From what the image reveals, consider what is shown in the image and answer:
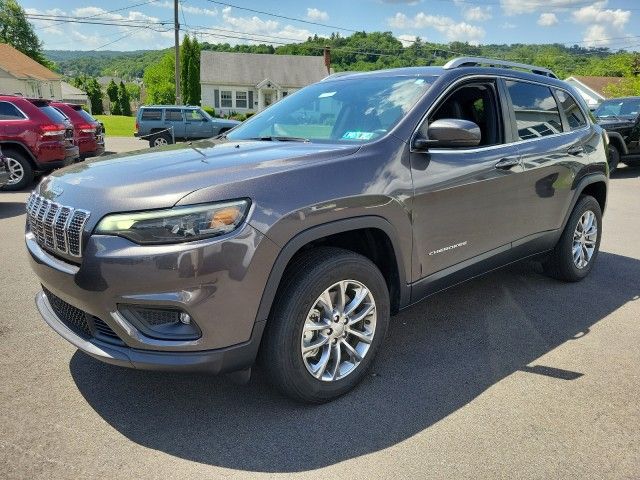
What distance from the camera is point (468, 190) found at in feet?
11.5

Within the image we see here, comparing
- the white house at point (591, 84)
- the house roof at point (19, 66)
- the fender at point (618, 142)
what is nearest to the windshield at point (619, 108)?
the fender at point (618, 142)

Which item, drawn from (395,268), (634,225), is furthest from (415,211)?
(634,225)

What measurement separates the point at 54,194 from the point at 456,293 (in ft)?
10.9

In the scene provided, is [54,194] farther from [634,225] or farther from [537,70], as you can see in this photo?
[634,225]

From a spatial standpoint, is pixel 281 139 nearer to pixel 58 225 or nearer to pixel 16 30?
pixel 58 225

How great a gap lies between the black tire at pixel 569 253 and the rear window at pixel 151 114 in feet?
65.8

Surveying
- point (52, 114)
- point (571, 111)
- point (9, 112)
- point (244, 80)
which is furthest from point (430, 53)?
point (571, 111)

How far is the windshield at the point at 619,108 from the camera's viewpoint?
13453mm

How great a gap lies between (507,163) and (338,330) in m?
1.84

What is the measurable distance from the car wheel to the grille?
26.9 ft

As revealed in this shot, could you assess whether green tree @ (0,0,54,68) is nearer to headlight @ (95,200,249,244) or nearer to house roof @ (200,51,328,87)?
house roof @ (200,51,328,87)

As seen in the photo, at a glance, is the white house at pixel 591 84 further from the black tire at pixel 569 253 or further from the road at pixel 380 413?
the road at pixel 380 413

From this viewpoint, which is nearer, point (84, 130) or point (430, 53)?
point (84, 130)

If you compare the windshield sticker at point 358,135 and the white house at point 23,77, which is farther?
the white house at point 23,77
